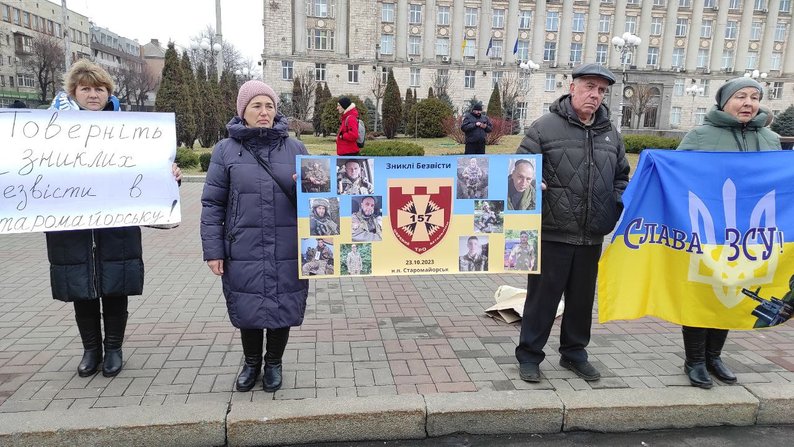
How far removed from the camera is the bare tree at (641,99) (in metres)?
57.2

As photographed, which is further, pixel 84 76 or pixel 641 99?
pixel 641 99

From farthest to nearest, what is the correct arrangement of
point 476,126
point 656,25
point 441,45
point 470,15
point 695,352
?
point 656,25 → point 441,45 → point 470,15 → point 476,126 → point 695,352

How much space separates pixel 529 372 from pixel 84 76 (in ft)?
12.4

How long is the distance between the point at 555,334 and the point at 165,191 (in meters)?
3.54

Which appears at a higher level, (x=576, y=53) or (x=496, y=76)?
(x=576, y=53)

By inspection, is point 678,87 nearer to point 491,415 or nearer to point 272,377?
point 491,415

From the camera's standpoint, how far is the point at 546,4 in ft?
205

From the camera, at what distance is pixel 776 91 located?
222 ft

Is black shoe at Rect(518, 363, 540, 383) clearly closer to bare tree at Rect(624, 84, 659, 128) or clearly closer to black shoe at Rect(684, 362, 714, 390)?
black shoe at Rect(684, 362, 714, 390)

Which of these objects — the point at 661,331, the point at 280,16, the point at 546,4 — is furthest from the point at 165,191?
the point at 546,4

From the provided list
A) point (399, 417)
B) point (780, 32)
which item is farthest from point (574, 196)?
point (780, 32)

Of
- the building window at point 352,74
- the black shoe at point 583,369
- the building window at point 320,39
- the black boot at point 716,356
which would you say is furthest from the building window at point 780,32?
the black shoe at point 583,369

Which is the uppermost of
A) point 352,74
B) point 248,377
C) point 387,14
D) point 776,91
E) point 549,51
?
point 387,14

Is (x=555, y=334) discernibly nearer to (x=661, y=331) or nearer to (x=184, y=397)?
(x=661, y=331)
